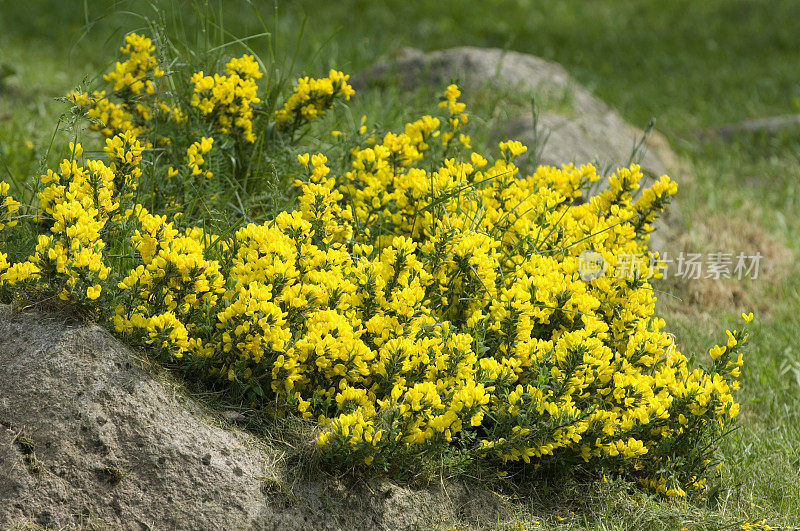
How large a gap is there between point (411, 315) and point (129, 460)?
0.91 meters

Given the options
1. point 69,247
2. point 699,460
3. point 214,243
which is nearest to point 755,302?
point 699,460

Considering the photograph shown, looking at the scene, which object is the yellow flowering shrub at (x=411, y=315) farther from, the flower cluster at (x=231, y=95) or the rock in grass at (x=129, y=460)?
the flower cluster at (x=231, y=95)

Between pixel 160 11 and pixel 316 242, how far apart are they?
1383 millimetres

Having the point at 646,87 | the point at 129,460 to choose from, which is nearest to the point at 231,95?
the point at 129,460

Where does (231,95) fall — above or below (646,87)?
above

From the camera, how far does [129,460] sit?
2.29 metres

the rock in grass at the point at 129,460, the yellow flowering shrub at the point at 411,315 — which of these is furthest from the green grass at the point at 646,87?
the rock in grass at the point at 129,460

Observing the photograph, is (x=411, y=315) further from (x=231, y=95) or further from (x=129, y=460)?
(x=231, y=95)

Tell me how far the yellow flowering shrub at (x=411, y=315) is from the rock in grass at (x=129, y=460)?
0.37 feet

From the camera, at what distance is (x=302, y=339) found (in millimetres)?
2488

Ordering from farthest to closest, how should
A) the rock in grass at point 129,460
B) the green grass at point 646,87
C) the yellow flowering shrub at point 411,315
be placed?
the green grass at point 646,87 → the yellow flowering shrub at point 411,315 → the rock in grass at point 129,460

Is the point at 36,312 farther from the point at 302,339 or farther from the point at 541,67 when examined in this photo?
the point at 541,67

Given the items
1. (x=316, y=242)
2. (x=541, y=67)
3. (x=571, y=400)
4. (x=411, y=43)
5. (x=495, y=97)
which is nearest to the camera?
(x=571, y=400)

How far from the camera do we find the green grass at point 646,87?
2904mm
